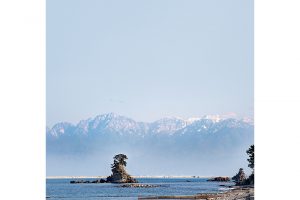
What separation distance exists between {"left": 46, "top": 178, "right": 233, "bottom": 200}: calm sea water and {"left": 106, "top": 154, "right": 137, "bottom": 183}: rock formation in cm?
8

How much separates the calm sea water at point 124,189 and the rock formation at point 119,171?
0.08m

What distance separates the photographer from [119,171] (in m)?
7.83

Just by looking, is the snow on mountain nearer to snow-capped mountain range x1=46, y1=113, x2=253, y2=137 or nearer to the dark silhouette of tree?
snow-capped mountain range x1=46, y1=113, x2=253, y2=137

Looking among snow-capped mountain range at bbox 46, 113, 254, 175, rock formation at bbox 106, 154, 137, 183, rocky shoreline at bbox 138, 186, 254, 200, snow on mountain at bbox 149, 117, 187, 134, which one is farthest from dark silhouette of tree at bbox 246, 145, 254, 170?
rock formation at bbox 106, 154, 137, 183

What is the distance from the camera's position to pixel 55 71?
7.88 metres

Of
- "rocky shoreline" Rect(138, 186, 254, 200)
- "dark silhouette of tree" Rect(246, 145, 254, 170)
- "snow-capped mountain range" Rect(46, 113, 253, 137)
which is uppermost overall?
"snow-capped mountain range" Rect(46, 113, 253, 137)

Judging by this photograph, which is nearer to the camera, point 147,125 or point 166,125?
point 166,125

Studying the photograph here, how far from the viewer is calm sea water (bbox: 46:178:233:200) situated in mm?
7699

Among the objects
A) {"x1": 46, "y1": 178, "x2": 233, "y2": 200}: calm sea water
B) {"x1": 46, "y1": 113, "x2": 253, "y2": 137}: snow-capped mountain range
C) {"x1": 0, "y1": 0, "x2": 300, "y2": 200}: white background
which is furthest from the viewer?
{"x1": 46, "y1": 113, "x2": 253, "y2": 137}: snow-capped mountain range
